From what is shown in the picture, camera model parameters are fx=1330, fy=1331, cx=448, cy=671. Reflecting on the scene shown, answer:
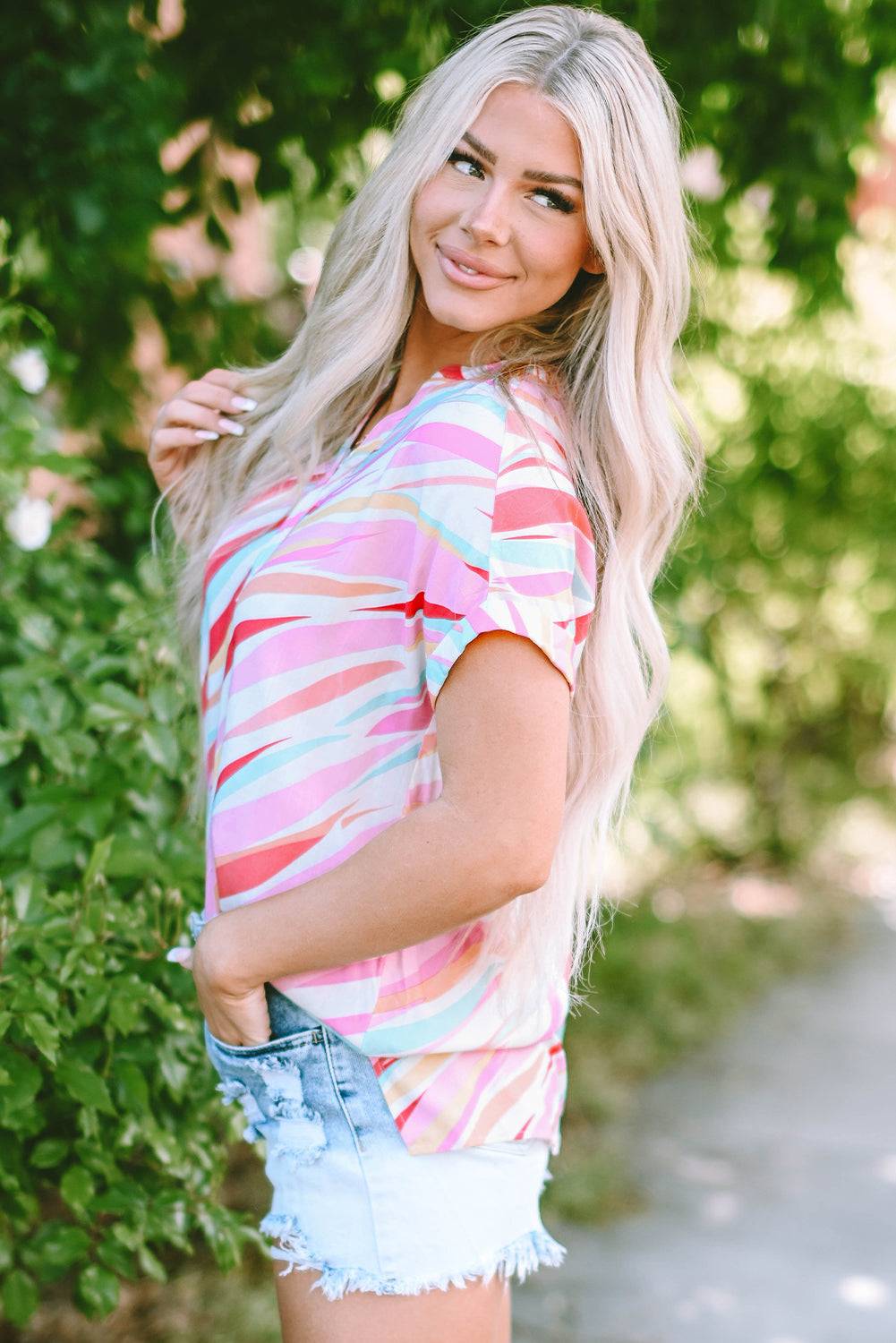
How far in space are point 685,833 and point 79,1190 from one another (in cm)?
414

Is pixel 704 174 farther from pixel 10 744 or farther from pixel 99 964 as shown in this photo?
pixel 99 964

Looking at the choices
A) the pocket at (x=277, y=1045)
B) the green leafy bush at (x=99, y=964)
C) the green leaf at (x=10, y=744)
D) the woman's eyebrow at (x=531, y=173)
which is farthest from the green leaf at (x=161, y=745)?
the woman's eyebrow at (x=531, y=173)

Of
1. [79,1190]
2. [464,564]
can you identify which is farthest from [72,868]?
[464,564]

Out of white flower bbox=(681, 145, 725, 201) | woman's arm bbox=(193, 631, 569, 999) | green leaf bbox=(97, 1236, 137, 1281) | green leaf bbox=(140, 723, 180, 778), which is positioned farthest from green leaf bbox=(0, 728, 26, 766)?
white flower bbox=(681, 145, 725, 201)

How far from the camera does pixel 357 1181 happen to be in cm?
131

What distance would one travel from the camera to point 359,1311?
132 cm

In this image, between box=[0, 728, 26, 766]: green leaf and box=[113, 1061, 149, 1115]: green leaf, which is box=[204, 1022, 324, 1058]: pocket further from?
box=[0, 728, 26, 766]: green leaf

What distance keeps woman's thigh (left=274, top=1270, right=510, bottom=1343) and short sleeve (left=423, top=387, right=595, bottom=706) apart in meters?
0.61

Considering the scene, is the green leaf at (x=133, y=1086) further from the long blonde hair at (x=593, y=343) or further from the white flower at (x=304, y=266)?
the white flower at (x=304, y=266)

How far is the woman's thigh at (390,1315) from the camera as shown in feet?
4.30

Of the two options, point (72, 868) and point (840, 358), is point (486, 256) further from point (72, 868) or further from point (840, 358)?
point (840, 358)

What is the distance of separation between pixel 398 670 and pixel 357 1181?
51 cm

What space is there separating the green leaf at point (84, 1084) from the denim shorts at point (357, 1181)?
39 cm

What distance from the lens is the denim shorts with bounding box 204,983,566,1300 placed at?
4.28 feet
